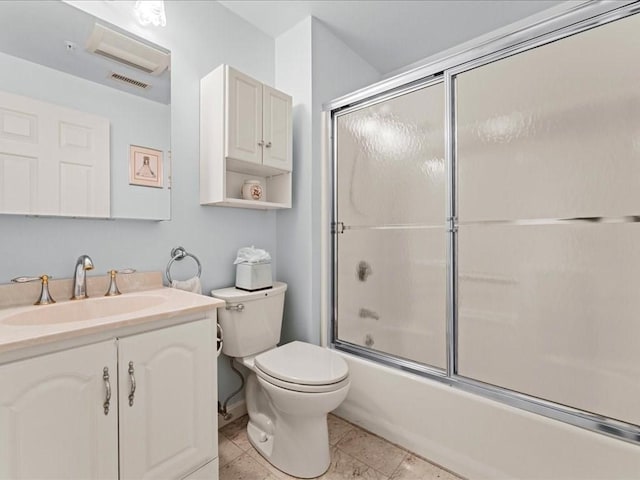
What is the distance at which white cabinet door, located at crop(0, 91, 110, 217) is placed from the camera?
118 cm

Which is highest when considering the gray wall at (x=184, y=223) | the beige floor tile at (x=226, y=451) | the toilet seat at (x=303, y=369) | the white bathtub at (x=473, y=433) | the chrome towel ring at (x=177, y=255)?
the gray wall at (x=184, y=223)

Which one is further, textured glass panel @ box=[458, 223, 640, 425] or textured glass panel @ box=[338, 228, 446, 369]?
textured glass panel @ box=[338, 228, 446, 369]

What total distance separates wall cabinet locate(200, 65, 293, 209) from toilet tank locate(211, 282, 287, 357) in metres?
0.51

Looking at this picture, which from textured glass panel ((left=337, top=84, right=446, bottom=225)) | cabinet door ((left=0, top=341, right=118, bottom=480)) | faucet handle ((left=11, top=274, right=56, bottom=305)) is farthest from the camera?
textured glass panel ((left=337, top=84, right=446, bottom=225))

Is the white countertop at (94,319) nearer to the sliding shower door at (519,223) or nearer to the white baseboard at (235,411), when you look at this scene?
the white baseboard at (235,411)

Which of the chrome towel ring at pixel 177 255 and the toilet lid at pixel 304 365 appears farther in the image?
the chrome towel ring at pixel 177 255

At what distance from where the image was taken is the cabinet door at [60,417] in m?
0.83

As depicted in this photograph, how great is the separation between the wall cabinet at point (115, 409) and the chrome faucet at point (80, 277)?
45 centimetres

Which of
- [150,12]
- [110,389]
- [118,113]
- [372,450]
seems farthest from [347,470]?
[150,12]

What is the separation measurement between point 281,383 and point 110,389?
2.13 feet

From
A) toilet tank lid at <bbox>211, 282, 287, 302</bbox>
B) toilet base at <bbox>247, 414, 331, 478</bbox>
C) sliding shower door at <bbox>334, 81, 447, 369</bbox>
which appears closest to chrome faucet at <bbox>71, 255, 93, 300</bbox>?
toilet tank lid at <bbox>211, 282, 287, 302</bbox>

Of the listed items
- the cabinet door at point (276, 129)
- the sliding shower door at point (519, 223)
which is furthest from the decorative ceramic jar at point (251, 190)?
the sliding shower door at point (519, 223)

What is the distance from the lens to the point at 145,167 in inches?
60.2

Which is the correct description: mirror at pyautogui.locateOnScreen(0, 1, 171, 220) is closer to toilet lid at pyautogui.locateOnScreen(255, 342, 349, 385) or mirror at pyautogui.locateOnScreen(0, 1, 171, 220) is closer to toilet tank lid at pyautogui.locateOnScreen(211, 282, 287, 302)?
toilet tank lid at pyautogui.locateOnScreen(211, 282, 287, 302)
